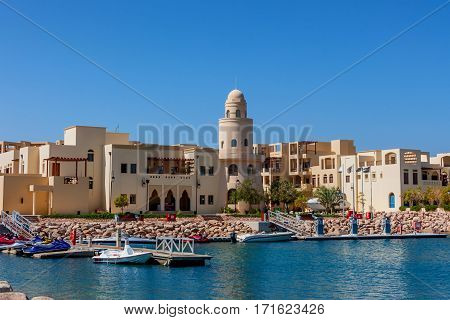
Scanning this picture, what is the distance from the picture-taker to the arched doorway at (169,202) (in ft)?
203

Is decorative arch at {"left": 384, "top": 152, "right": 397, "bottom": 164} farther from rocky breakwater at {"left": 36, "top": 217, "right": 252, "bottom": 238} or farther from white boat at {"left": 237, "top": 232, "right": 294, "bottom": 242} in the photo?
white boat at {"left": 237, "top": 232, "right": 294, "bottom": 242}

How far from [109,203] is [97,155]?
466 cm

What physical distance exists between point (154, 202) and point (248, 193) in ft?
28.9

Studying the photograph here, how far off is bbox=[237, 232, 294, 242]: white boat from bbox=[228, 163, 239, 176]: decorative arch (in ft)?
43.5

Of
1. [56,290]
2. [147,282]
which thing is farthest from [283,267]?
[56,290]

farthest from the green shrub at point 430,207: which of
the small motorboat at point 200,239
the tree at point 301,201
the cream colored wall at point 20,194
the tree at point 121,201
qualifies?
the cream colored wall at point 20,194

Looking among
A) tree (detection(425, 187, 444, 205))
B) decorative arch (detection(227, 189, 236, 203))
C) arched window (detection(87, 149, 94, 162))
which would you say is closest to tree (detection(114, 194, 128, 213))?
arched window (detection(87, 149, 94, 162))

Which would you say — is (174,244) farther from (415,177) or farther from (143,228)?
(415,177)

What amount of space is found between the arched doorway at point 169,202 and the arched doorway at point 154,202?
866mm

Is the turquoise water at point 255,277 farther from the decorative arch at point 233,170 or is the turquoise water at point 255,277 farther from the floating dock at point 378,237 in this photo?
the decorative arch at point 233,170

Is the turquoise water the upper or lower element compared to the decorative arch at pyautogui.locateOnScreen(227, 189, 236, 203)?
lower

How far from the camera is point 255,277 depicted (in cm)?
3017

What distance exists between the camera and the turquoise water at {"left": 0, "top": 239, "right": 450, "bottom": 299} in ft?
83.7
